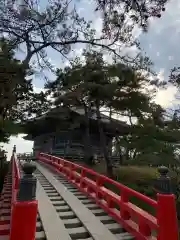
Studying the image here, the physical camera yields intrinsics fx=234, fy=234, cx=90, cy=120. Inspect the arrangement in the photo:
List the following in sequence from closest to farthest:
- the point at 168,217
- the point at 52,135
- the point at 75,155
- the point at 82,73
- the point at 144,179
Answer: the point at 168,217 < the point at 82,73 < the point at 144,179 < the point at 75,155 < the point at 52,135

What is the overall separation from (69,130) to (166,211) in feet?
69.5

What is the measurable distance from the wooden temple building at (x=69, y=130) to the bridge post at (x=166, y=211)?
1700 cm

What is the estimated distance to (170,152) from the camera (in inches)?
616

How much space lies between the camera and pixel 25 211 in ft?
9.18

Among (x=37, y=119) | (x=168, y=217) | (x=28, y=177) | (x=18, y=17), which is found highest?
(x=18, y=17)

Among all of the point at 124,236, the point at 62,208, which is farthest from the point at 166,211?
the point at 62,208

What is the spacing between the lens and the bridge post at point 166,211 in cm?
344

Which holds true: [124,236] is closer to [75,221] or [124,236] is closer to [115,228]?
[115,228]

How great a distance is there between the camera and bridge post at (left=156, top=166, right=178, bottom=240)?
3.44 m

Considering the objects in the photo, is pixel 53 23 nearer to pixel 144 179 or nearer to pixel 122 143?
pixel 122 143

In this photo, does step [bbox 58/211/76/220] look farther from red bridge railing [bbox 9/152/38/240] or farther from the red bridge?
red bridge railing [bbox 9/152/38/240]

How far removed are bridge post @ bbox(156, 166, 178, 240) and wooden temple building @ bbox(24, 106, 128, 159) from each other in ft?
55.8

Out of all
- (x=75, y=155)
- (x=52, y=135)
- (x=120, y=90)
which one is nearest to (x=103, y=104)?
(x=120, y=90)

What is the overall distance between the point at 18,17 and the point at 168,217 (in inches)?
304
